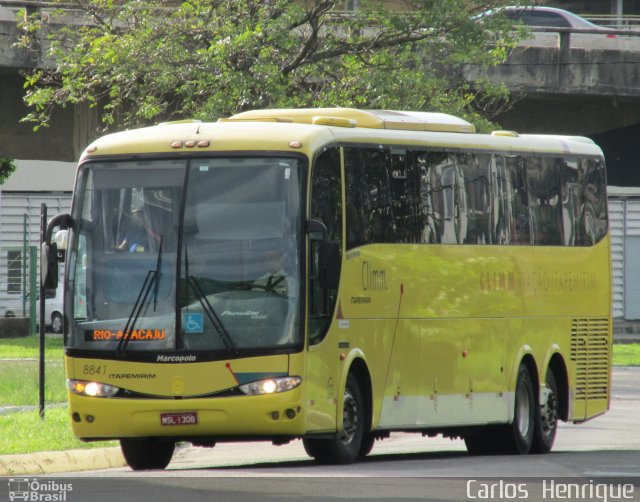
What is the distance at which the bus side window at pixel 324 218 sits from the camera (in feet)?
46.2

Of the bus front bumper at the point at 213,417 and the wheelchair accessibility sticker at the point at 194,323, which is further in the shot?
the wheelchair accessibility sticker at the point at 194,323

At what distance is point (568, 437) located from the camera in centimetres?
2061

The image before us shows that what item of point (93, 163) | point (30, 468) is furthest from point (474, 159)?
point (30, 468)

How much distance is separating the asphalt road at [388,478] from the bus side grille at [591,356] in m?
1.28

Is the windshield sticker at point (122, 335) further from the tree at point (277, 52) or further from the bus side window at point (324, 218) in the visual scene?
the tree at point (277, 52)

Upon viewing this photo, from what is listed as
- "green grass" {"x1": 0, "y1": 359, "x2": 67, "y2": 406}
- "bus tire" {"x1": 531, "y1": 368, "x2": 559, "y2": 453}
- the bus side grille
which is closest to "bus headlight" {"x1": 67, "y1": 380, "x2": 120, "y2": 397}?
"bus tire" {"x1": 531, "y1": 368, "x2": 559, "y2": 453}

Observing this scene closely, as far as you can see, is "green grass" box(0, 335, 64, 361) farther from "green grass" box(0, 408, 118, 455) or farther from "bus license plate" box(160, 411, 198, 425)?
"bus license plate" box(160, 411, 198, 425)

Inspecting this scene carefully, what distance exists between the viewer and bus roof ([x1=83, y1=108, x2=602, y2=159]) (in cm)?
1447

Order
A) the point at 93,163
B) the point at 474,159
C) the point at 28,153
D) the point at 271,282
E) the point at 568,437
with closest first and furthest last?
the point at 271,282 → the point at 93,163 → the point at 474,159 → the point at 568,437 → the point at 28,153

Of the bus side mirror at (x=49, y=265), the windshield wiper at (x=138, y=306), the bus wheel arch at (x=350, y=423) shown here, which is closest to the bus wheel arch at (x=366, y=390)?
the bus wheel arch at (x=350, y=423)

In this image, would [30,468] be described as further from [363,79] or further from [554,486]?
[363,79]

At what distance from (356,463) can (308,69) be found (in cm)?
1018

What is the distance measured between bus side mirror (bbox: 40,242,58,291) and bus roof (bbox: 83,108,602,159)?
93 centimetres

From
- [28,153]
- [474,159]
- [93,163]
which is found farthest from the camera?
[28,153]
